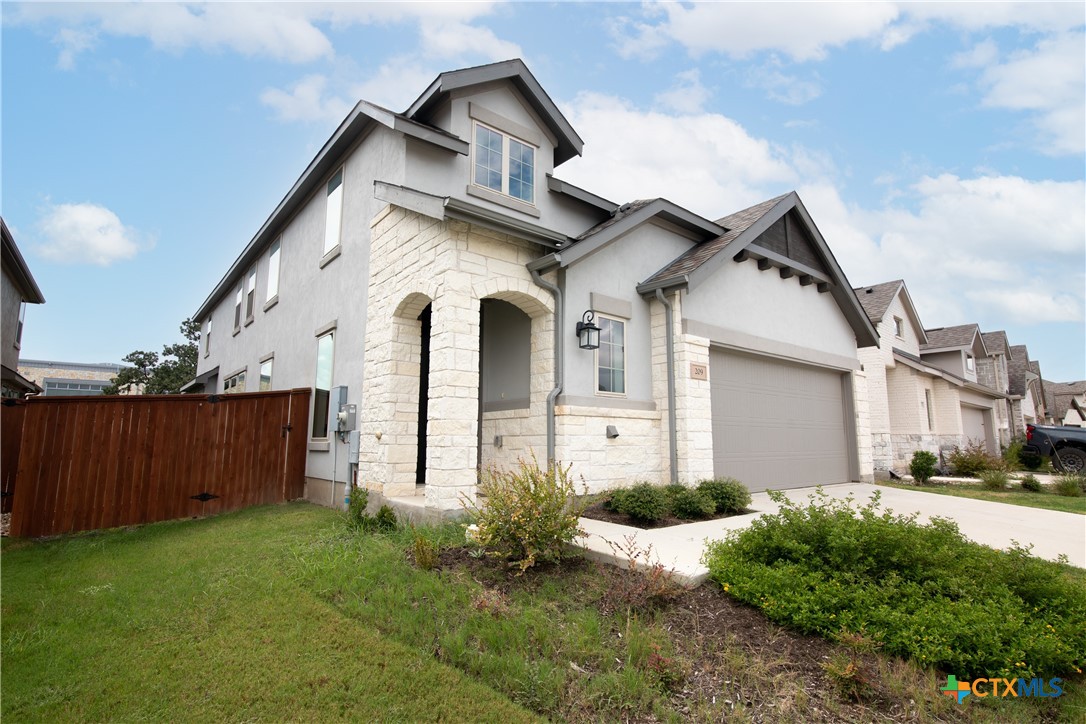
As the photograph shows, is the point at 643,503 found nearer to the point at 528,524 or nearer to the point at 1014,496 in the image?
the point at 528,524

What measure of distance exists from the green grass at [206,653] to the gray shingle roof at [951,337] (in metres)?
25.8

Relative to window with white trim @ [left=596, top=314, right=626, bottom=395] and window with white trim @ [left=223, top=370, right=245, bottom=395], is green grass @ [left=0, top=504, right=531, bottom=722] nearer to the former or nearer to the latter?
window with white trim @ [left=596, top=314, right=626, bottom=395]

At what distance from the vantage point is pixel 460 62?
8.91 metres

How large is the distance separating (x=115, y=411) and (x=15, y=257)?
11.2 meters

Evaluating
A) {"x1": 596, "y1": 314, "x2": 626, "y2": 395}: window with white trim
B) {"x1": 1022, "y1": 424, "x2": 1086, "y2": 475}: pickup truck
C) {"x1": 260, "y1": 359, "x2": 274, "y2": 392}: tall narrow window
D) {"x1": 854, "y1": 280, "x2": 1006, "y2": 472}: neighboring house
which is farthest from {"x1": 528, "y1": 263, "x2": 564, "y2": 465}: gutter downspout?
{"x1": 1022, "y1": 424, "x2": 1086, "y2": 475}: pickup truck

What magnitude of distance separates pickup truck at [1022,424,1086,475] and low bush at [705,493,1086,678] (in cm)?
1661

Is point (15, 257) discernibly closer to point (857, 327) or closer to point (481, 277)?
point (481, 277)

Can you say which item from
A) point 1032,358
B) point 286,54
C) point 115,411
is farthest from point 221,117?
point 1032,358

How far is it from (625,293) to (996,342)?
2962 cm

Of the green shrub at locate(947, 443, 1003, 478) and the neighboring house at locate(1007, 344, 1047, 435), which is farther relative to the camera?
the neighboring house at locate(1007, 344, 1047, 435)

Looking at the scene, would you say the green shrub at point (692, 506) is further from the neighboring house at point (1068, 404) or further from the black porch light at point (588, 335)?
the neighboring house at point (1068, 404)

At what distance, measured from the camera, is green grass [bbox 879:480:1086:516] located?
9459mm

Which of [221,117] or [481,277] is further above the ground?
[221,117]

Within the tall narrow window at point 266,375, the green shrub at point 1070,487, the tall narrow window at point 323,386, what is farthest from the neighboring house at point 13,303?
the green shrub at point 1070,487
